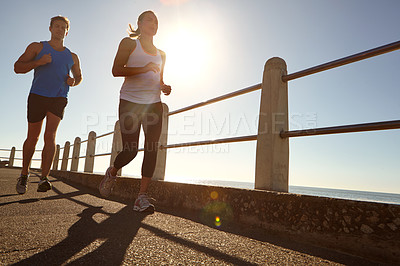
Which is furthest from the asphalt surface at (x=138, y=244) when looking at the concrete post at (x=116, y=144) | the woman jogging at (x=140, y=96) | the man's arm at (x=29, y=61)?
the concrete post at (x=116, y=144)

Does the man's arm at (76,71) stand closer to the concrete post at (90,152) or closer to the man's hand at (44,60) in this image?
the man's hand at (44,60)

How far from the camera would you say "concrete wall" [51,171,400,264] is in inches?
43.6

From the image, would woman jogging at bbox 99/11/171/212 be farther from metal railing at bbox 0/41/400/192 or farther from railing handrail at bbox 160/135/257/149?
metal railing at bbox 0/41/400/192

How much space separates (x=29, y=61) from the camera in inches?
110

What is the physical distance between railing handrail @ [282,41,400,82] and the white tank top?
3.93ft

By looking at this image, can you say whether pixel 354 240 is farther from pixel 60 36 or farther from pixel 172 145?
pixel 60 36

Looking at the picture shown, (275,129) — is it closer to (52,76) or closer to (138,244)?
(138,244)

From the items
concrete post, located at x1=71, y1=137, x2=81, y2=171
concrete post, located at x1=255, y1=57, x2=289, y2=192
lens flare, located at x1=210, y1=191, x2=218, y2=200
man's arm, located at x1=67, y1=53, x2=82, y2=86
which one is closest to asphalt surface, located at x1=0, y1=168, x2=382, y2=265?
lens flare, located at x1=210, y1=191, x2=218, y2=200

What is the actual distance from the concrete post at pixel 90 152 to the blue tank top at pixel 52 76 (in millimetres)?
3270

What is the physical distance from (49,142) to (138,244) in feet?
6.92

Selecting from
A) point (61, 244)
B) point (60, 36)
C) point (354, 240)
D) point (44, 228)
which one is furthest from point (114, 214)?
point (60, 36)

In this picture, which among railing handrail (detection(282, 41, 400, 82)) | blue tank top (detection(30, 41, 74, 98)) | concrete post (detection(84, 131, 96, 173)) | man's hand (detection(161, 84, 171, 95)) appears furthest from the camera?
concrete post (detection(84, 131, 96, 173))

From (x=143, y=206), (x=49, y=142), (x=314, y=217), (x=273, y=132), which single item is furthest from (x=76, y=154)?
(x=314, y=217)

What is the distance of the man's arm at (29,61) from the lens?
107 inches
